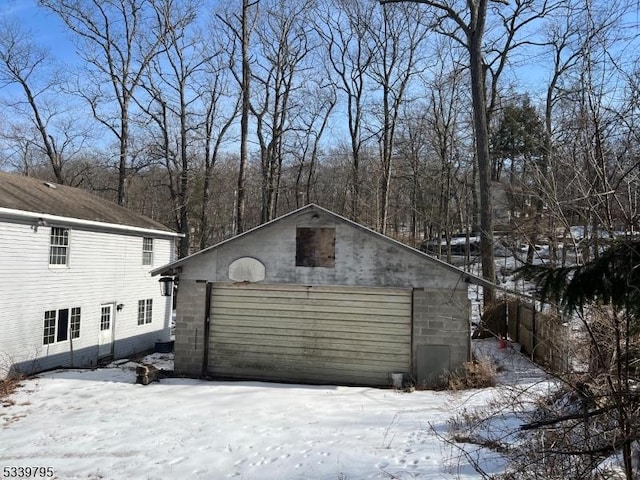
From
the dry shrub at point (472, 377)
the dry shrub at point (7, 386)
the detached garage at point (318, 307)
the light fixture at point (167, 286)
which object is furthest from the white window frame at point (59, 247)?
the dry shrub at point (472, 377)

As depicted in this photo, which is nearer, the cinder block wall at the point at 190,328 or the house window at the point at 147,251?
the cinder block wall at the point at 190,328

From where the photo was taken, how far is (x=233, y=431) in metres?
8.84

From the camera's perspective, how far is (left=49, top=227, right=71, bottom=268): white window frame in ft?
55.7

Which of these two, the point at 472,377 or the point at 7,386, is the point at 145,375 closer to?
the point at 7,386

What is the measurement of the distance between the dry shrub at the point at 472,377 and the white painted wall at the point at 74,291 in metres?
13.0

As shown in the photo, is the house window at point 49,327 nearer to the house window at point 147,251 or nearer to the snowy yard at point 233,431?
the snowy yard at point 233,431

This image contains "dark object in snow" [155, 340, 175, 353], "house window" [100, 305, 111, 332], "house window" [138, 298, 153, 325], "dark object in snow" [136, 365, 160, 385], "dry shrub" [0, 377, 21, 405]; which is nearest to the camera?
"dry shrub" [0, 377, 21, 405]

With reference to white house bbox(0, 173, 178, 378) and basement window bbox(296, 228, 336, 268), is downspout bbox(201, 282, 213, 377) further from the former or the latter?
white house bbox(0, 173, 178, 378)

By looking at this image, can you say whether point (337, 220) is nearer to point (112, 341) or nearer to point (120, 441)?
point (120, 441)

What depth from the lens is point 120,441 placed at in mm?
8547

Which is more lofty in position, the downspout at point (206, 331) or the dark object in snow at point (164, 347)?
the downspout at point (206, 331)

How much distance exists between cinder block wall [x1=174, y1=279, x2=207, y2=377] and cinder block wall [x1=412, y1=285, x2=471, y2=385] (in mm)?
5985

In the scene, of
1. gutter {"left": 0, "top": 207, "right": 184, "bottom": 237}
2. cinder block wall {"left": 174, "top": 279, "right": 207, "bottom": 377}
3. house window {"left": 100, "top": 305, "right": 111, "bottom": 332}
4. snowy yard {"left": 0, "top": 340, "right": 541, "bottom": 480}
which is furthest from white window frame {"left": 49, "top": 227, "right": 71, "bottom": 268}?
cinder block wall {"left": 174, "top": 279, "right": 207, "bottom": 377}

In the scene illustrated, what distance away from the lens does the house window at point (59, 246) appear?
17.0m
